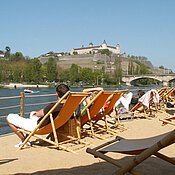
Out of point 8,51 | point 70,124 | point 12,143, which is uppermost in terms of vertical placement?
point 8,51

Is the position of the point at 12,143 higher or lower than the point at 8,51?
lower

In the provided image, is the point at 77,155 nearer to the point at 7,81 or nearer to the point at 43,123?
the point at 43,123

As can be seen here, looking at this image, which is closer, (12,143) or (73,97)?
(73,97)

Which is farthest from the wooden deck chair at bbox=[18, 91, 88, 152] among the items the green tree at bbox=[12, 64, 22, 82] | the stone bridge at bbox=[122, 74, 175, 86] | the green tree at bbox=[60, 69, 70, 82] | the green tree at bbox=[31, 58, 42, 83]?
the green tree at bbox=[60, 69, 70, 82]

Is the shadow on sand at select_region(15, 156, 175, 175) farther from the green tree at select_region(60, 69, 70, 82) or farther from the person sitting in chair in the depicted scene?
the green tree at select_region(60, 69, 70, 82)

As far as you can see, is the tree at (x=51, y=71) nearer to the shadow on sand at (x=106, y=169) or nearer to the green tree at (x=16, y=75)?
the green tree at (x=16, y=75)

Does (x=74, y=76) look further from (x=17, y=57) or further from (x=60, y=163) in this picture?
(x=60, y=163)

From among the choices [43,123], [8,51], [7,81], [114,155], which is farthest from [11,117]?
[8,51]

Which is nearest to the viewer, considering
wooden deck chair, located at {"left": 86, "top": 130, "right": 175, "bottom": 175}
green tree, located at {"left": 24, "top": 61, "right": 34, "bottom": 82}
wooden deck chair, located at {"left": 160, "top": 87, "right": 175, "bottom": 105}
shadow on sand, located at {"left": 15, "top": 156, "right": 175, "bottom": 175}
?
wooden deck chair, located at {"left": 86, "top": 130, "right": 175, "bottom": 175}

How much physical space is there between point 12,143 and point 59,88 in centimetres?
123

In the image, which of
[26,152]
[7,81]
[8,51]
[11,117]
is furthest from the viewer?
[8,51]

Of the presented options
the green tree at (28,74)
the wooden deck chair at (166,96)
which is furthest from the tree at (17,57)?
the wooden deck chair at (166,96)

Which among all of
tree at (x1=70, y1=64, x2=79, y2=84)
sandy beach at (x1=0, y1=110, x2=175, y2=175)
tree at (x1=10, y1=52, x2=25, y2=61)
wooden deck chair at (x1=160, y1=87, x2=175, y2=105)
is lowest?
sandy beach at (x1=0, y1=110, x2=175, y2=175)

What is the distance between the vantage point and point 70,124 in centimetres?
394
